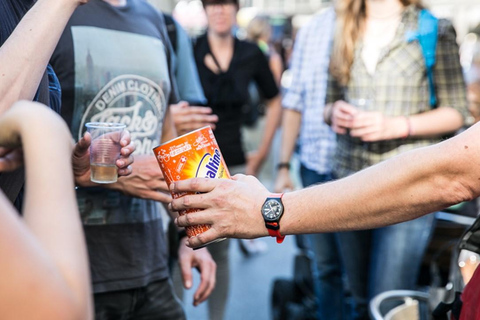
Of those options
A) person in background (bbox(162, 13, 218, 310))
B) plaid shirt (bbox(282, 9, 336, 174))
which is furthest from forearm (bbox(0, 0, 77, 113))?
plaid shirt (bbox(282, 9, 336, 174))

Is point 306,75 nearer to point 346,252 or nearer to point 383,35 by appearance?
point 383,35

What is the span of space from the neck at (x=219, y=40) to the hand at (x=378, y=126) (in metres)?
1.85

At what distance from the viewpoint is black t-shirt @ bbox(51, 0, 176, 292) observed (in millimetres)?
2111

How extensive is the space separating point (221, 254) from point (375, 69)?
1.47 meters

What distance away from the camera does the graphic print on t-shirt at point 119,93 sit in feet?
6.96

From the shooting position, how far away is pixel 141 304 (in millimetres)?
2254

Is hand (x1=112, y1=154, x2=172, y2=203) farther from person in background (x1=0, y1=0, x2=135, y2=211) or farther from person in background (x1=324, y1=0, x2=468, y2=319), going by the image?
person in background (x1=324, y1=0, x2=468, y2=319)

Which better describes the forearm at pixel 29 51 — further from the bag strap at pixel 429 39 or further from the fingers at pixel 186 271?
the bag strap at pixel 429 39

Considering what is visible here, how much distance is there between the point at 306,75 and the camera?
3.98 metres

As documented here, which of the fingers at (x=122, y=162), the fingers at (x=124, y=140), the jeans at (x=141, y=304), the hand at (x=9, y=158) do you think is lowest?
the jeans at (x=141, y=304)

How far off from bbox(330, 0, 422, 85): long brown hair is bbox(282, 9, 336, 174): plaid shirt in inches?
15.4

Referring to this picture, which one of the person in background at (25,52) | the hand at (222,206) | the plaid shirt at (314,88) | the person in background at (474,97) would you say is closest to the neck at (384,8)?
the plaid shirt at (314,88)

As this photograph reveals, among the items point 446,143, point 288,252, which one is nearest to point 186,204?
point 446,143

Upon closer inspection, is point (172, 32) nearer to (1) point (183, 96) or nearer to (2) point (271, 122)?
(1) point (183, 96)
